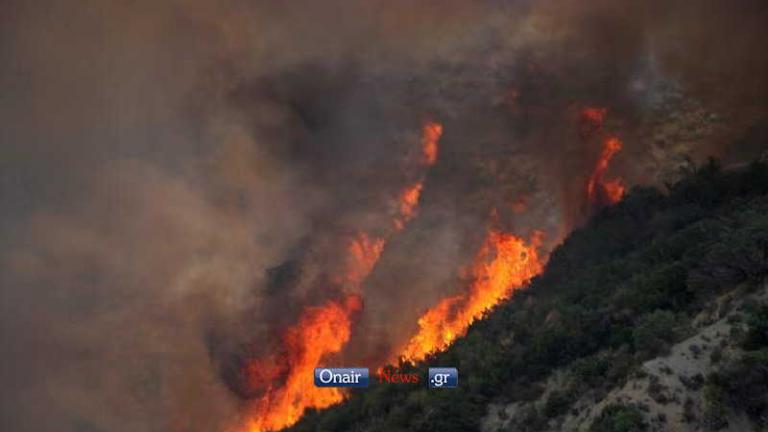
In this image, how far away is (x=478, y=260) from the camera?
81.2m

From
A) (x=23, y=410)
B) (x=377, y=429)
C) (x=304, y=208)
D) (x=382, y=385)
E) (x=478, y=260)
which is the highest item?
(x=304, y=208)

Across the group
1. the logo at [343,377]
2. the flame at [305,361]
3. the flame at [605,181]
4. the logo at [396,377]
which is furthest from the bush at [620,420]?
the flame at [305,361]

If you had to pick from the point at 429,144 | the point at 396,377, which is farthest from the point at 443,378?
the point at 429,144

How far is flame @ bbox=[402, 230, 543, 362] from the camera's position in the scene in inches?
3093

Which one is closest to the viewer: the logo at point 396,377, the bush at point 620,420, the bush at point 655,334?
the bush at point 620,420

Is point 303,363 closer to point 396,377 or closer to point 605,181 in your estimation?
point 396,377

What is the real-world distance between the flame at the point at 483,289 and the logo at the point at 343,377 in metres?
5.34

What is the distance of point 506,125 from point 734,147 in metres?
21.5

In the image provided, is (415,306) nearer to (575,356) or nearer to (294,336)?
(294,336)

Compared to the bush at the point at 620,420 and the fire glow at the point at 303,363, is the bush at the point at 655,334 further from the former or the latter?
the fire glow at the point at 303,363

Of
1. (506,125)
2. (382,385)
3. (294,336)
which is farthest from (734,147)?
(294,336)

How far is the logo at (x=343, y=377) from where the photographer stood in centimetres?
7362

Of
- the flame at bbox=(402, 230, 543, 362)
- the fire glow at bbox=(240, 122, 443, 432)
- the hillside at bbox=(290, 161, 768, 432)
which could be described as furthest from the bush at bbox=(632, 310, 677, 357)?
the fire glow at bbox=(240, 122, 443, 432)

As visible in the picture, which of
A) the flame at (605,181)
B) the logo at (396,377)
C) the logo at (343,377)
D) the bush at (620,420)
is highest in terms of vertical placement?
the flame at (605,181)
